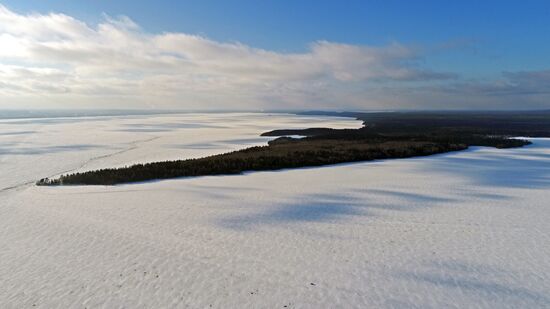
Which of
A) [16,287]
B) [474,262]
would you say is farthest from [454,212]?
[16,287]

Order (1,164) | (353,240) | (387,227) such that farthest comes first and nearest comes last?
(1,164) < (387,227) < (353,240)

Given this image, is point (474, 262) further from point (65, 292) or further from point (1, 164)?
point (1, 164)

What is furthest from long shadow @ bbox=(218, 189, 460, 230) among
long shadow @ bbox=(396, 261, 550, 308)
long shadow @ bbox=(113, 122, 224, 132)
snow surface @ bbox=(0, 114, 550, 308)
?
long shadow @ bbox=(113, 122, 224, 132)

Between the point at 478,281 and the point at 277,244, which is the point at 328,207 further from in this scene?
the point at 478,281

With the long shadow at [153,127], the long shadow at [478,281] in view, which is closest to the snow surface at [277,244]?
the long shadow at [478,281]

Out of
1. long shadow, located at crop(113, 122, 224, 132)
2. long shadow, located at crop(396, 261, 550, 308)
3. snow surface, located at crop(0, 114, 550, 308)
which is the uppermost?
long shadow, located at crop(113, 122, 224, 132)

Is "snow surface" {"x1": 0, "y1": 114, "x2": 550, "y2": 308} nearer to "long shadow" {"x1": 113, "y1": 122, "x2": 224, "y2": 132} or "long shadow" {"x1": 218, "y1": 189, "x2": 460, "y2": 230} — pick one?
"long shadow" {"x1": 218, "y1": 189, "x2": 460, "y2": 230}

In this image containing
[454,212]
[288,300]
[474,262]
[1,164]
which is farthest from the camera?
[1,164]

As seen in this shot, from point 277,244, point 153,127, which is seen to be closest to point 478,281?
point 277,244
